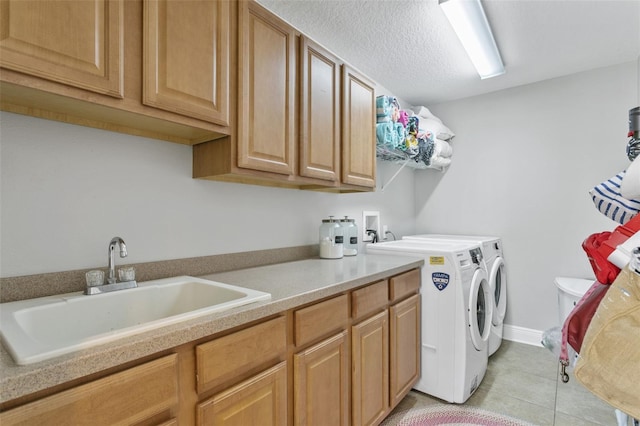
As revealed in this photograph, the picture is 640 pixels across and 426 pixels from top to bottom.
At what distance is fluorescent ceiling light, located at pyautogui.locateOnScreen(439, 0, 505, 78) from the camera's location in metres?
1.81

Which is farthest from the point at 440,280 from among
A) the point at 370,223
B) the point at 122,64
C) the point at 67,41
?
the point at 67,41

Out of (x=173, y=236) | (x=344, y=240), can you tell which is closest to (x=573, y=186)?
(x=344, y=240)

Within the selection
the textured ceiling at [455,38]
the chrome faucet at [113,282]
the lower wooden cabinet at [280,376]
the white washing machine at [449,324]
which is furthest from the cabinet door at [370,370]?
the textured ceiling at [455,38]

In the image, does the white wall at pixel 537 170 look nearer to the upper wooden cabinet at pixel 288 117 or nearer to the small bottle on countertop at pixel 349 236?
the small bottle on countertop at pixel 349 236

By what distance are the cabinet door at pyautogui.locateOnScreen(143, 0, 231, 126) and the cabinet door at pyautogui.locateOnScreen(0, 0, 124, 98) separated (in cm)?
11

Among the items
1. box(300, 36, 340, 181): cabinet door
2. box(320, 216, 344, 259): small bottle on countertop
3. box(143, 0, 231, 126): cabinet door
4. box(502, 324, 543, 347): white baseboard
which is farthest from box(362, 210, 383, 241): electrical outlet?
box(143, 0, 231, 126): cabinet door

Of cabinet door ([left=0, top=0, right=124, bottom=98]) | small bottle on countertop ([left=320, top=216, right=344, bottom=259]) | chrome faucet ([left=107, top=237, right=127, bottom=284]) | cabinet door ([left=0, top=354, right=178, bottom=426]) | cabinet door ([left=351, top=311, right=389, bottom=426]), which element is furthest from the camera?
small bottle on countertop ([left=320, top=216, right=344, bottom=259])

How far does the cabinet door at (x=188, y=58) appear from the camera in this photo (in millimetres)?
1111

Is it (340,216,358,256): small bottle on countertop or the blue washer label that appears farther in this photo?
(340,216,358,256): small bottle on countertop

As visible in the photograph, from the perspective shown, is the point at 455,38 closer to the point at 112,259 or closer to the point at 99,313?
the point at 112,259

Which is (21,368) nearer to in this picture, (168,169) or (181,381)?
(181,381)

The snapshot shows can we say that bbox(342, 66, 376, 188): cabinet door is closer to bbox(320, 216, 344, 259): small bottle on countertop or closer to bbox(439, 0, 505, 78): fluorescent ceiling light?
bbox(320, 216, 344, 259): small bottle on countertop

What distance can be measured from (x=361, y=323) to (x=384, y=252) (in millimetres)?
815

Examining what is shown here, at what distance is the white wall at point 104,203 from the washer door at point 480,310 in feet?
4.54
